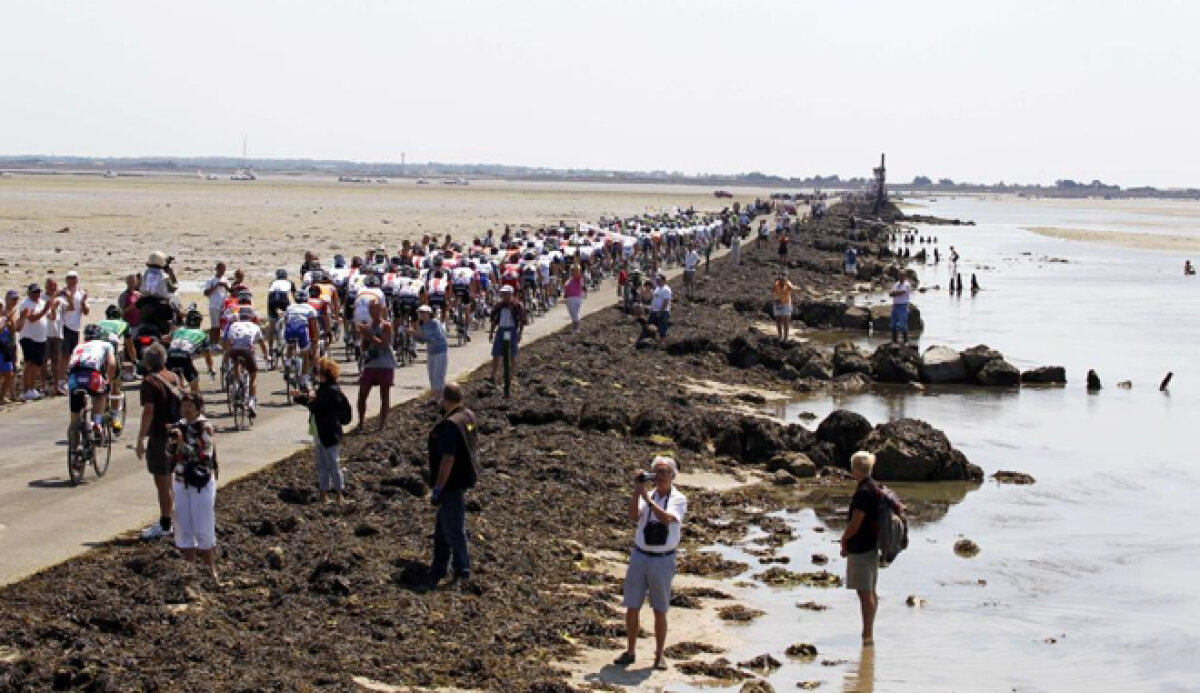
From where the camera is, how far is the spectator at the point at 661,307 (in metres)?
33.2

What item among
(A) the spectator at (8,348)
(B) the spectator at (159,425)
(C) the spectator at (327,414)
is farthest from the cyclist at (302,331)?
(B) the spectator at (159,425)

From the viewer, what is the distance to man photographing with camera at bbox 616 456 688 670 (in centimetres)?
1195

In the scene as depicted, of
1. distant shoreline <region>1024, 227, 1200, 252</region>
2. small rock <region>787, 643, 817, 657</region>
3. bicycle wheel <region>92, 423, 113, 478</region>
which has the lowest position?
distant shoreline <region>1024, 227, 1200, 252</region>

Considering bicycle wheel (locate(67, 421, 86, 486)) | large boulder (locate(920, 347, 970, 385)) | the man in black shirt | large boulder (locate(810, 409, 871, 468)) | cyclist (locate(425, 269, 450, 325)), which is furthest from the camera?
large boulder (locate(920, 347, 970, 385))

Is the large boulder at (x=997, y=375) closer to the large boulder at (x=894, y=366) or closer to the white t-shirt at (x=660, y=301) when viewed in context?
the large boulder at (x=894, y=366)

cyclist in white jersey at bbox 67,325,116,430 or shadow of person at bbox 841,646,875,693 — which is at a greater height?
cyclist in white jersey at bbox 67,325,116,430

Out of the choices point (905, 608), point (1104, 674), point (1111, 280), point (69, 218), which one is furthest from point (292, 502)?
point (69, 218)

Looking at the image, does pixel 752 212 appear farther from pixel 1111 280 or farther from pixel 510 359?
pixel 510 359

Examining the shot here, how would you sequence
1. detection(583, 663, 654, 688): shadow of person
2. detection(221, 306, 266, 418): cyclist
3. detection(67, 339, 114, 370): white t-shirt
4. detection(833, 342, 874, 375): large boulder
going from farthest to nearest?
1. detection(833, 342, 874, 375): large boulder
2. detection(221, 306, 266, 418): cyclist
3. detection(67, 339, 114, 370): white t-shirt
4. detection(583, 663, 654, 688): shadow of person

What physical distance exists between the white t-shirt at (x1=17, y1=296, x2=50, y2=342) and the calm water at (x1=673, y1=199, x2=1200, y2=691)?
1066 cm

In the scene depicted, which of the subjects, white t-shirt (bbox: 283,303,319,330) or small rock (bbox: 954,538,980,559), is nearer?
small rock (bbox: 954,538,980,559)

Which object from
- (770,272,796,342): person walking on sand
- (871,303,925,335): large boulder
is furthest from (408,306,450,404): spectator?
(871,303,925,335): large boulder

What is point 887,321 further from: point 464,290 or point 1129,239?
point 1129,239

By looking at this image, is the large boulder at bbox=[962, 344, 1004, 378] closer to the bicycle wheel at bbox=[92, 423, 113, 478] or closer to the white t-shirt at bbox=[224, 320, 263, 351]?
the white t-shirt at bbox=[224, 320, 263, 351]
